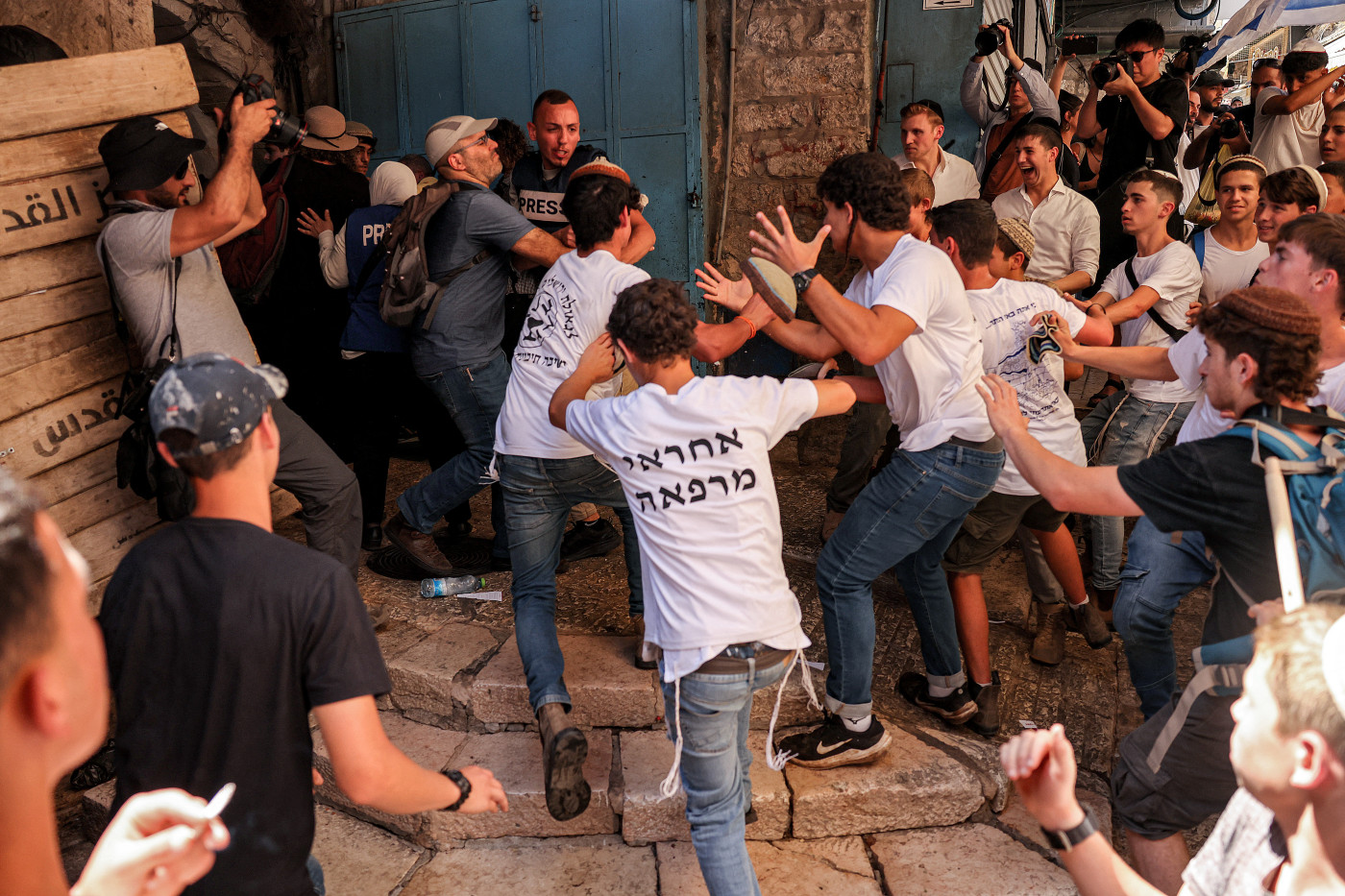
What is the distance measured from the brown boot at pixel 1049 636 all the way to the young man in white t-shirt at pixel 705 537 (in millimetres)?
2097

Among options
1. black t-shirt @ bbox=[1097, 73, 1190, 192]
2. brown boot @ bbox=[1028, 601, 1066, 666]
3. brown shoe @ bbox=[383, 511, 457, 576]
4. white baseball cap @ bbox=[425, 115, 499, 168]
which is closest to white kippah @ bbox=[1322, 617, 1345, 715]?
brown boot @ bbox=[1028, 601, 1066, 666]

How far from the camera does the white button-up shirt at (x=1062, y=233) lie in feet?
15.3

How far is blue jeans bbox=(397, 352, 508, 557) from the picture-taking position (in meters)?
3.91

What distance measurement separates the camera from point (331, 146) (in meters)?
5.07

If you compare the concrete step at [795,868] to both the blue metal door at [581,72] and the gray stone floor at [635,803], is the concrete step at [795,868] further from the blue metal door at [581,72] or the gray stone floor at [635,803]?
the blue metal door at [581,72]

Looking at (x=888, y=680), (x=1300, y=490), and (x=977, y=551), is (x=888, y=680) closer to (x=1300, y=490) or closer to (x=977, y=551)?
(x=977, y=551)

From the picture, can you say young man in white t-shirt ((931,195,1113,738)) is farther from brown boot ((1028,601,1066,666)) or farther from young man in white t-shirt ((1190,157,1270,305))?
young man in white t-shirt ((1190,157,1270,305))

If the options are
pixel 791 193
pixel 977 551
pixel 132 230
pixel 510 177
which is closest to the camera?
pixel 132 230

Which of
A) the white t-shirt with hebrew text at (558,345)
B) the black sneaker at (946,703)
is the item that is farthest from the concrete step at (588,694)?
the black sneaker at (946,703)

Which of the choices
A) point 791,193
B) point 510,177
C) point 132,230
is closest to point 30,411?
point 132,230

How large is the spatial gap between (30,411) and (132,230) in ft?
2.47

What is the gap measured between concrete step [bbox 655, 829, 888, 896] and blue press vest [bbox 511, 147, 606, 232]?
313 cm

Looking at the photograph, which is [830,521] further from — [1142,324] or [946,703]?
[1142,324]

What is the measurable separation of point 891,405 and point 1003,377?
0.59 m
